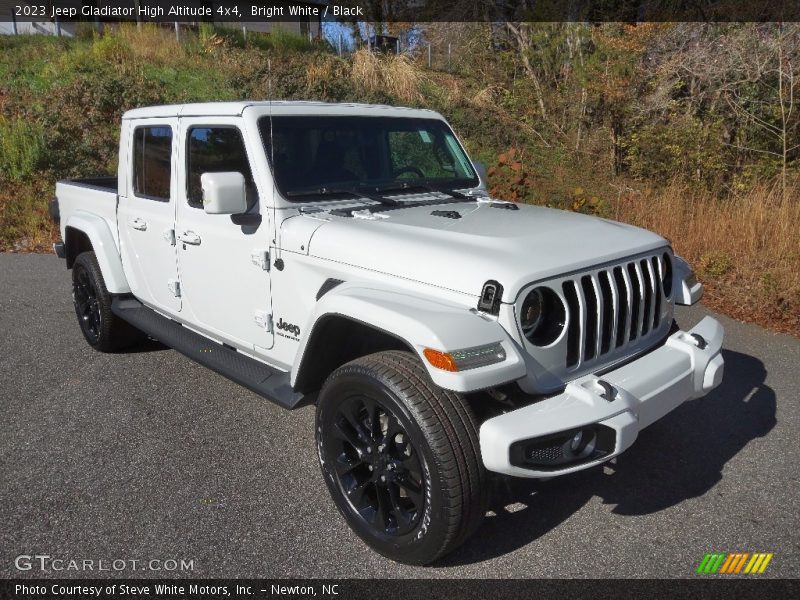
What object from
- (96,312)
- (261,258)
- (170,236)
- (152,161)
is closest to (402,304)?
Result: (261,258)

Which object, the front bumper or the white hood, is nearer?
the front bumper

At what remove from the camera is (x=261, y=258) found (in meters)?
3.40

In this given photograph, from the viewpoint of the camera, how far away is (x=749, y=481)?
3.36 meters

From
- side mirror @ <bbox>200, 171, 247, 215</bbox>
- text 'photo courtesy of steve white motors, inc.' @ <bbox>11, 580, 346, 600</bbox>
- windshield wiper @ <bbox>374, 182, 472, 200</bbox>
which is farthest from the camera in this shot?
windshield wiper @ <bbox>374, 182, 472, 200</bbox>

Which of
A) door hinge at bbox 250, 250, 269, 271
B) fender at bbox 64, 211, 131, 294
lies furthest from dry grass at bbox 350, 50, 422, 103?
door hinge at bbox 250, 250, 269, 271

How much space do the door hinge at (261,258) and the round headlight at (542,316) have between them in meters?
1.43

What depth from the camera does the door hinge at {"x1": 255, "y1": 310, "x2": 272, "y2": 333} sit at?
3.48 meters

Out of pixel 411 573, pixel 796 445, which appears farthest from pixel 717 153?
pixel 411 573

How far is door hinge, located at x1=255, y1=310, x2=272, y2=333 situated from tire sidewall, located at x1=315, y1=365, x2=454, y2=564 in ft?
2.39

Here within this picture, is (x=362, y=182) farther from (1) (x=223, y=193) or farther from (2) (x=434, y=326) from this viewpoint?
(2) (x=434, y=326)

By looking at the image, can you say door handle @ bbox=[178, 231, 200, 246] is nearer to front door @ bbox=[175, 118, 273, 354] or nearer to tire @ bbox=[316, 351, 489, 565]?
front door @ bbox=[175, 118, 273, 354]

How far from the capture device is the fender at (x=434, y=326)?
2.37 metres

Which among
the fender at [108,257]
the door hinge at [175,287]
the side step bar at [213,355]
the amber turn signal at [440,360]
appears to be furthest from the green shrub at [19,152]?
the amber turn signal at [440,360]

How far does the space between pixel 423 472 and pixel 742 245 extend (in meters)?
5.82
